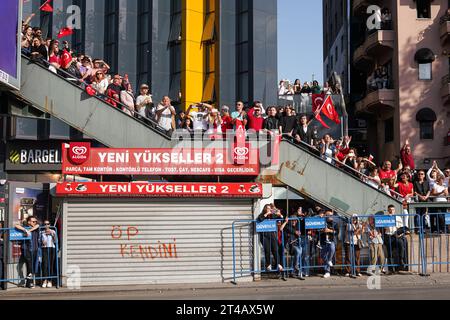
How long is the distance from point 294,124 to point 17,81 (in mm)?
8288

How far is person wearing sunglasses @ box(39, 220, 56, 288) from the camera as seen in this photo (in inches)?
703

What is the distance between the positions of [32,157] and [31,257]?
1274 cm

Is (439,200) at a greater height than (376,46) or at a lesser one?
lesser

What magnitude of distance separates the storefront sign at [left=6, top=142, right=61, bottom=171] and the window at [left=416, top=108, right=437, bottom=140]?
18.7m

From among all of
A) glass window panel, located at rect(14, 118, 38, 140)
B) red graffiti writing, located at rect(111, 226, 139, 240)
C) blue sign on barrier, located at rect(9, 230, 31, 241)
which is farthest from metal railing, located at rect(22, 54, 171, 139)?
glass window panel, located at rect(14, 118, 38, 140)

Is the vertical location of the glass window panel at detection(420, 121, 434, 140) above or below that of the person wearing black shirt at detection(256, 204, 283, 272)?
above

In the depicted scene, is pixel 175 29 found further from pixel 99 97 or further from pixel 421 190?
pixel 421 190

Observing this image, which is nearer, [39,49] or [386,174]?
[39,49]

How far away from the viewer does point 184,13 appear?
3372 centimetres

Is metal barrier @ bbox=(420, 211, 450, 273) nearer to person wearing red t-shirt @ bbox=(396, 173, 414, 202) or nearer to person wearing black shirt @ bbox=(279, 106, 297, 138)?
person wearing red t-shirt @ bbox=(396, 173, 414, 202)

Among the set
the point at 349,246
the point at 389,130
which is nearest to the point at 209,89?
the point at 389,130

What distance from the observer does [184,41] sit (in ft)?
110

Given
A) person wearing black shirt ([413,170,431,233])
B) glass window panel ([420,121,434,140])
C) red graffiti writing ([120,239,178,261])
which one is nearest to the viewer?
red graffiti writing ([120,239,178,261])

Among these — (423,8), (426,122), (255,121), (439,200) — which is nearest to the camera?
(255,121)
